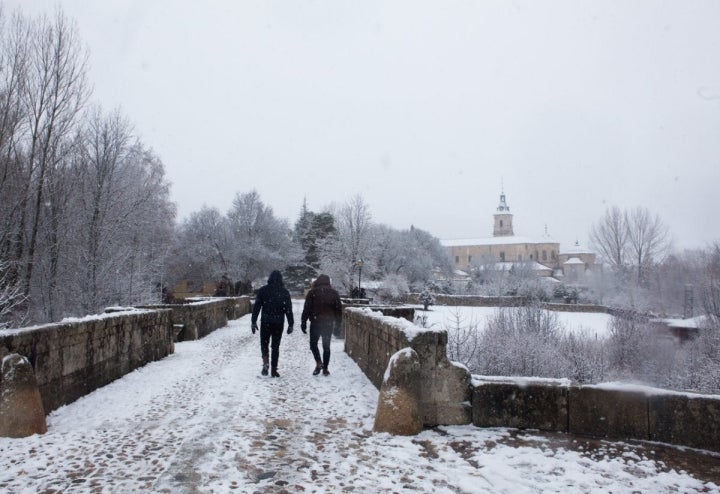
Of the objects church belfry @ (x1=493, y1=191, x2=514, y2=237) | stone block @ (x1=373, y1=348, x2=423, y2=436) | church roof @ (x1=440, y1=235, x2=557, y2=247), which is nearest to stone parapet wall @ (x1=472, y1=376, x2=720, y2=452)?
stone block @ (x1=373, y1=348, x2=423, y2=436)

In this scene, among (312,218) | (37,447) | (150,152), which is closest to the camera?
(37,447)

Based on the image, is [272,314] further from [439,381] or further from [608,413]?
[608,413]

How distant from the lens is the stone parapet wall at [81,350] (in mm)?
5457

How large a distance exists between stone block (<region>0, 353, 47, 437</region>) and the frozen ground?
0.15m

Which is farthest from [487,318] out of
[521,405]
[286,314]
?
[521,405]

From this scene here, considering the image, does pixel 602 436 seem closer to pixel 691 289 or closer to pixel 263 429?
pixel 263 429

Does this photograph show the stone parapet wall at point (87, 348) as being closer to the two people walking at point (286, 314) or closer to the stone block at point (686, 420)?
the two people walking at point (286, 314)


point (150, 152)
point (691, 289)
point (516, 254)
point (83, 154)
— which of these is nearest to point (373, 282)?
point (150, 152)

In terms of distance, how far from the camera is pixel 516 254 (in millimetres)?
110188

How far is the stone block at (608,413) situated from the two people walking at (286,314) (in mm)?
4423

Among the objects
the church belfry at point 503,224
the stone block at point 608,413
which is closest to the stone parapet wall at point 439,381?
the stone block at point 608,413

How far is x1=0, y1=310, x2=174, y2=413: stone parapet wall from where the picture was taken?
546 cm

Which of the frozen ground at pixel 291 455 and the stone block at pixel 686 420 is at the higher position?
the stone block at pixel 686 420

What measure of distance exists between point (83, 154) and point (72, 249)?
3.91m
